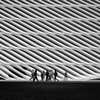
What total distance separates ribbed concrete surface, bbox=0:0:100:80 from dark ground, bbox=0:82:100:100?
16.4 feet

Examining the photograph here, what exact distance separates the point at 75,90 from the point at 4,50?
890cm

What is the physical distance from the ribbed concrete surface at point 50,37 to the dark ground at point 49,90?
5.01m

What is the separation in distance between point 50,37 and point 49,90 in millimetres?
8977

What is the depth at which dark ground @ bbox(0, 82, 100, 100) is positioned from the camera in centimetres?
945

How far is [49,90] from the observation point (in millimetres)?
9953

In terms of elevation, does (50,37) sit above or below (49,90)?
above

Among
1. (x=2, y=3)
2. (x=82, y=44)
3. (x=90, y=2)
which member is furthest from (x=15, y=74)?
(x=90, y=2)

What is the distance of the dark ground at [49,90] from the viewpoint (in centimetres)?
945

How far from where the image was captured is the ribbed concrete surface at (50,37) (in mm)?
16531

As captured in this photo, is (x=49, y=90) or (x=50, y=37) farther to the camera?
(x=50, y=37)

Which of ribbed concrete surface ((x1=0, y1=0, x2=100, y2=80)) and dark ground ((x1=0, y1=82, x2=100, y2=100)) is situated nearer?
dark ground ((x1=0, y1=82, x2=100, y2=100))

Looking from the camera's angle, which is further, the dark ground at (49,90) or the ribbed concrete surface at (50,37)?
the ribbed concrete surface at (50,37)

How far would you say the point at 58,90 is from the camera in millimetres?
9812

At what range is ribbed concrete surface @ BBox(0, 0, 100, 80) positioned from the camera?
16.5 meters
